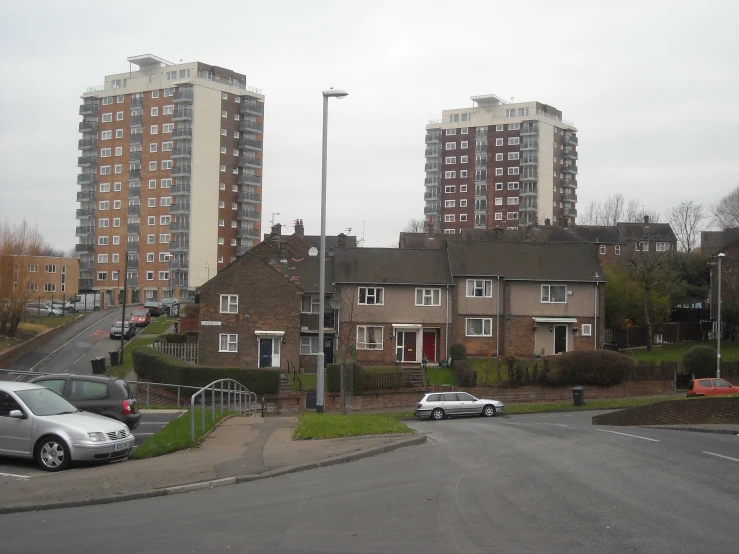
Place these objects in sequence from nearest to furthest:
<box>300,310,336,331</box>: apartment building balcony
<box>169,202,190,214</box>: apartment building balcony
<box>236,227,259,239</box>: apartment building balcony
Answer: <box>300,310,336,331</box>: apartment building balcony, <box>169,202,190,214</box>: apartment building balcony, <box>236,227,259,239</box>: apartment building balcony

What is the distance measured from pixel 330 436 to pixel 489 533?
8151 mm

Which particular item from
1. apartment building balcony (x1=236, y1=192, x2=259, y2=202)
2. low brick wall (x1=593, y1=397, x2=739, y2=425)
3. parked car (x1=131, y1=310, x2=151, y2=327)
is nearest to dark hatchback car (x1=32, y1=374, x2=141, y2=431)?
low brick wall (x1=593, y1=397, x2=739, y2=425)

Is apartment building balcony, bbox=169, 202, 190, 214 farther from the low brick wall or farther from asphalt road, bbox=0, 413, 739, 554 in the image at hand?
asphalt road, bbox=0, 413, 739, 554

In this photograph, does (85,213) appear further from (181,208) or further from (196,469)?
(196,469)

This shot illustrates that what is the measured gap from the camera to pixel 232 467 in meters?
12.8

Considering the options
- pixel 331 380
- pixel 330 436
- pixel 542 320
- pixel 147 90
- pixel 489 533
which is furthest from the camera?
pixel 147 90

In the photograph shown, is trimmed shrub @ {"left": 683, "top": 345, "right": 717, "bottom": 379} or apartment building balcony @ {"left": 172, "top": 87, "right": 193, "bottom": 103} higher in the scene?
apartment building balcony @ {"left": 172, "top": 87, "right": 193, "bottom": 103}

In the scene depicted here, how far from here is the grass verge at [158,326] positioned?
63625 mm

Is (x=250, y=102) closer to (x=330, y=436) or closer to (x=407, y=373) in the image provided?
(x=407, y=373)

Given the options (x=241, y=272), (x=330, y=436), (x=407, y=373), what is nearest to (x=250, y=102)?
(x=241, y=272)

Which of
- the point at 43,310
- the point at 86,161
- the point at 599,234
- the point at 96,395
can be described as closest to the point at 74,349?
the point at 43,310

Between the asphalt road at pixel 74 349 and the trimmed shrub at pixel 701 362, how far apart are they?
34.9 m

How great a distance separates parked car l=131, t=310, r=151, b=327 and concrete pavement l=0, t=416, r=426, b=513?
169 ft

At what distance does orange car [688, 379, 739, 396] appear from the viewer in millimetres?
37469
